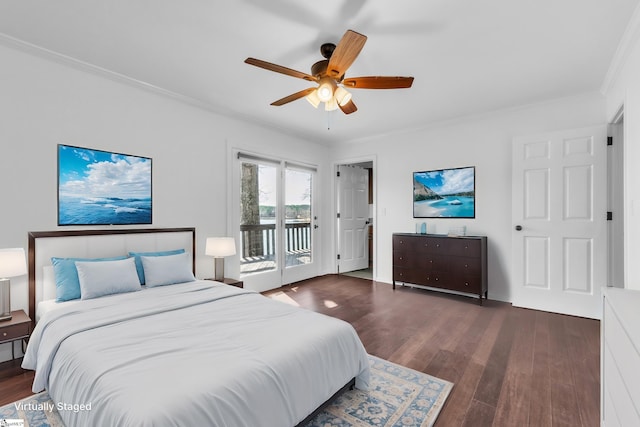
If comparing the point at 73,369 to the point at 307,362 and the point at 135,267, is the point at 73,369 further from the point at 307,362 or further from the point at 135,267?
the point at 135,267

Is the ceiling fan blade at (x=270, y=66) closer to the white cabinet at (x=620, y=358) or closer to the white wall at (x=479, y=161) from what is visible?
the white cabinet at (x=620, y=358)

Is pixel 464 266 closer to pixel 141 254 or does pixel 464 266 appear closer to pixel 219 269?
pixel 219 269

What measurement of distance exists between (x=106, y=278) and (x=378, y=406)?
2.34 m

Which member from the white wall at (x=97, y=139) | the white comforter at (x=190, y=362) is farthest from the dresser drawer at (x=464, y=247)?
the white wall at (x=97, y=139)

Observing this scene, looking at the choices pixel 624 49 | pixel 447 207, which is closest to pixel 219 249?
pixel 447 207

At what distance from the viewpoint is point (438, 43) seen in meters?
2.41

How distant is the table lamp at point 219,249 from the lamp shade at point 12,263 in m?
1.58

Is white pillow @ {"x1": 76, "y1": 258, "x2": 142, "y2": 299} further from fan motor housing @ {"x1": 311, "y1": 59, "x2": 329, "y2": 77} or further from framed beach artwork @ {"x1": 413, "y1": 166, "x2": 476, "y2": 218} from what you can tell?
framed beach artwork @ {"x1": 413, "y1": 166, "x2": 476, "y2": 218}

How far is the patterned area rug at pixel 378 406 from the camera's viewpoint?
1.71 meters

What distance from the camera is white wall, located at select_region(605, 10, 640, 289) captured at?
86.8 inches

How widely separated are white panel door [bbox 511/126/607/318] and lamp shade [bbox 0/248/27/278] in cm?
493

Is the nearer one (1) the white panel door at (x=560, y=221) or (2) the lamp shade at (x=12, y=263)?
(2) the lamp shade at (x=12, y=263)

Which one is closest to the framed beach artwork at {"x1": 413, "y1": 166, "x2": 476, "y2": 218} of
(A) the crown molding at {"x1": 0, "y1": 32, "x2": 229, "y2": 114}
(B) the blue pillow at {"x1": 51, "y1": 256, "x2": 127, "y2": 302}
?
(A) the crown molding at {"x1": 0, "y1": 32, "x2": 229, "y2": 114}

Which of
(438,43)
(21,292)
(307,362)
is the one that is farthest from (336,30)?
(21,292)
